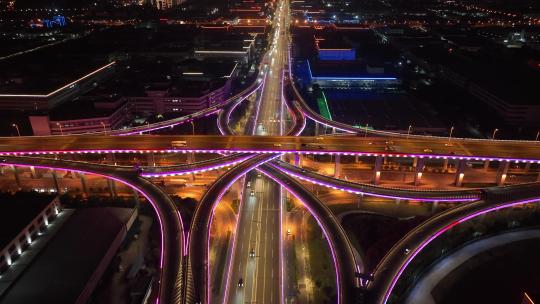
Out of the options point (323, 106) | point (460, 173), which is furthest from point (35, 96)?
point (460, 173)

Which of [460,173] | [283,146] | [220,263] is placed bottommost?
[220,263]

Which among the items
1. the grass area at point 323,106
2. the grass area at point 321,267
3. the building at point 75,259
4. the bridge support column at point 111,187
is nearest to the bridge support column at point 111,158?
the bridge support column at point 111,187

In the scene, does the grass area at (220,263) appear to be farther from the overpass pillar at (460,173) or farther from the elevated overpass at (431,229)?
the overpass pillar at (460,173)

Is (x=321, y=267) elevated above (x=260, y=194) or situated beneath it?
situated beneath

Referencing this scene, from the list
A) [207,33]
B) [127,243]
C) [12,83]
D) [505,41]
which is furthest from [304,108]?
[505,41]

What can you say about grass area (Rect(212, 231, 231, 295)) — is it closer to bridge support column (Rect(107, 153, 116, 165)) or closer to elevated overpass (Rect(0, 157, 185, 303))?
elevated overpass (Rect(0, 157, 185, 303))

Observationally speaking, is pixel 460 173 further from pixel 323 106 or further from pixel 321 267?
pixel 323 106
